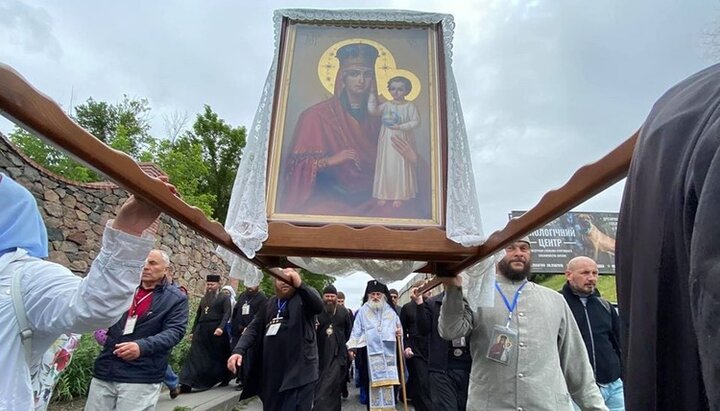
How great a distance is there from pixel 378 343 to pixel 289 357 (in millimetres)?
2970

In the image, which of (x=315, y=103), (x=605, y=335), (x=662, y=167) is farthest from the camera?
(x=605, y=335)

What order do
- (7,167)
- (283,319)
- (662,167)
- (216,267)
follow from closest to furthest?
(662,167) → (283,319) → (7,167) → (216,267)

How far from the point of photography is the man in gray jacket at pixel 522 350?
8.60 feet

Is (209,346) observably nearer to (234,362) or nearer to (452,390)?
(234,362)

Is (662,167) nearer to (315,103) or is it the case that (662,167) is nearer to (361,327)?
(315,103)

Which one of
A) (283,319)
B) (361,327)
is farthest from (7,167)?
(361,327)

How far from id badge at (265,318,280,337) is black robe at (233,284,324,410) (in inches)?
1.4

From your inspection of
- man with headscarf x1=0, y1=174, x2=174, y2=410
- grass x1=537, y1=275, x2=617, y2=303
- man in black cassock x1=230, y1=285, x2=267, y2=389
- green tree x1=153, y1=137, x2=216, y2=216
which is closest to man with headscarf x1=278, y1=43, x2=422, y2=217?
man with headscarf x1=0, y1=174, x2=174, y2=410

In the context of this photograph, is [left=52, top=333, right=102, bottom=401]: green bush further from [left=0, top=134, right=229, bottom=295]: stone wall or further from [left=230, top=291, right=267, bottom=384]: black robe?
[left=0, top=134, right=229, bottom=295]: stone wall

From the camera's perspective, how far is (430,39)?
2.61m

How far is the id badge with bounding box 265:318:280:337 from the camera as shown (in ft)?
15.6

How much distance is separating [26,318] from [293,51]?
1.85m

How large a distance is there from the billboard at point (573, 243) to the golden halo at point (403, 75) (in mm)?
26083

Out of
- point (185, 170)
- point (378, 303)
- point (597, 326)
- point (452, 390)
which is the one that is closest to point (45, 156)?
point (185, 170)
